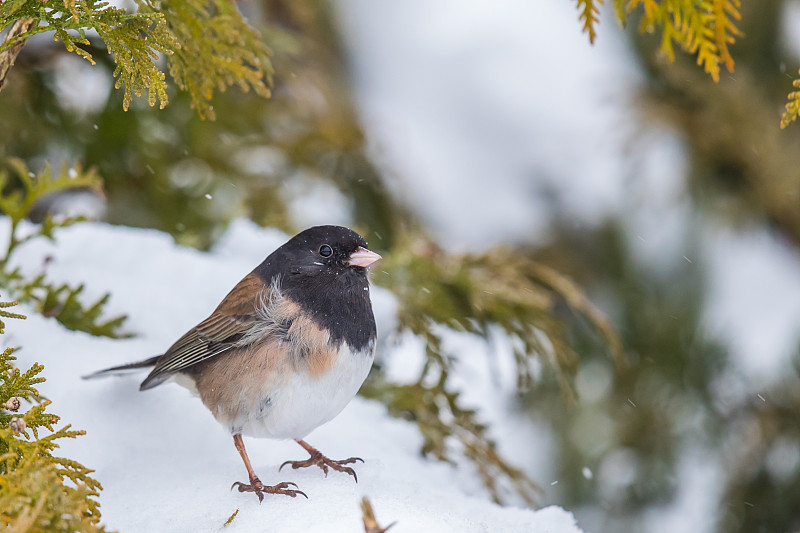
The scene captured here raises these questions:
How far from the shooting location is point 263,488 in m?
1.79

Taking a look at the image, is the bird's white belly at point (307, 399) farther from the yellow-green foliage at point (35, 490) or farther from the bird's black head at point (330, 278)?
the yellow-green foliage at point (35, 490)

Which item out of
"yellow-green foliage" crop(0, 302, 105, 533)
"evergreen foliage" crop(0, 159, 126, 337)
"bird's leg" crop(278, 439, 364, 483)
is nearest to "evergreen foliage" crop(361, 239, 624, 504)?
"bird's leg" crop(278, 439, 364, 483)

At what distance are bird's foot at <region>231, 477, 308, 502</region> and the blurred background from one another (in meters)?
1.24

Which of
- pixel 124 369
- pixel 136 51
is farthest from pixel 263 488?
pixel 136 51

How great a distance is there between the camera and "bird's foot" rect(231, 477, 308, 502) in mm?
1743

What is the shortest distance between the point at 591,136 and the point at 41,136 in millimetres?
3611

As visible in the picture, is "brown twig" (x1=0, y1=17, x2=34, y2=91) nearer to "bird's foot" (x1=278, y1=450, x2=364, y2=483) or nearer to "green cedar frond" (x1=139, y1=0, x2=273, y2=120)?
"green cedar frond" (x1=139, y1=0, x2=273, y2=120)

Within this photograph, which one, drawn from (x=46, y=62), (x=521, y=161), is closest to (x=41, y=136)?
(x=46, y=62)

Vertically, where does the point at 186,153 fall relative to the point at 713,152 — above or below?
below

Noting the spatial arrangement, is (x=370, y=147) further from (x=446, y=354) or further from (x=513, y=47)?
(x=513, y=47)

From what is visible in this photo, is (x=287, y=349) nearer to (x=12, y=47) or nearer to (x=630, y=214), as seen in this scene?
(x=12, y=47)

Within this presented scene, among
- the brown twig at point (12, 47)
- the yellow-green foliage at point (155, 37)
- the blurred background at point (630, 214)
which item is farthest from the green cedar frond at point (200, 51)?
the blurred background at point (630, 214)

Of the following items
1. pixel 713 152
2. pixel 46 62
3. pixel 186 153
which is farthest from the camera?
pixel 713 152

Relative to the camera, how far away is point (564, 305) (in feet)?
Result: 13.7
